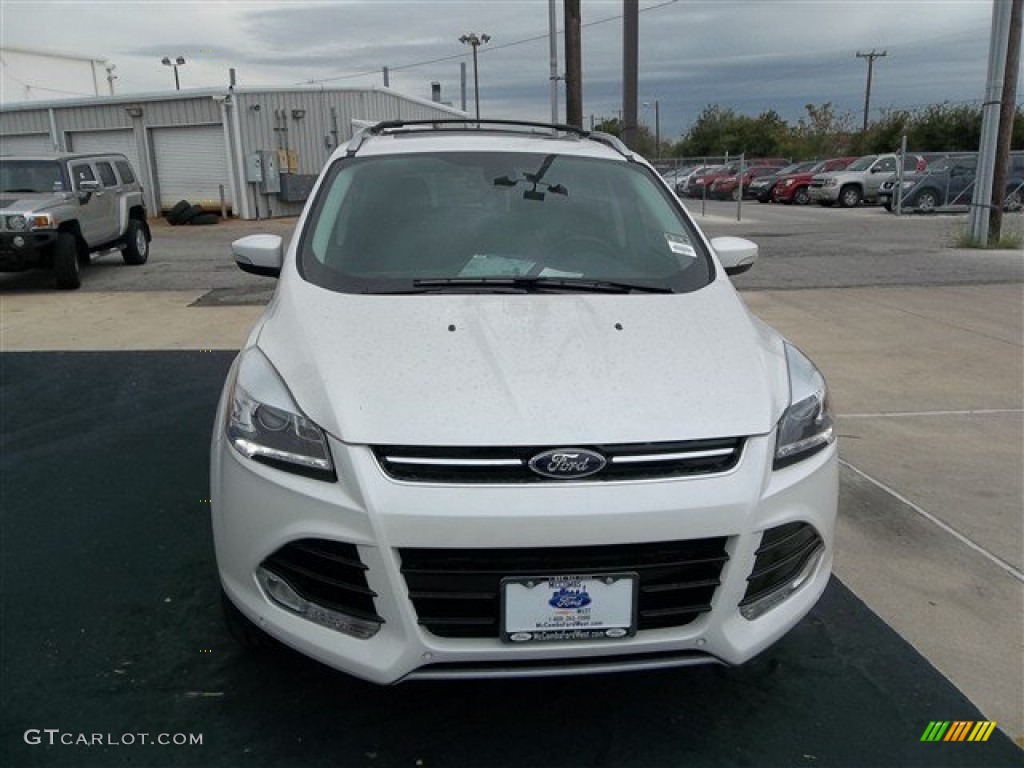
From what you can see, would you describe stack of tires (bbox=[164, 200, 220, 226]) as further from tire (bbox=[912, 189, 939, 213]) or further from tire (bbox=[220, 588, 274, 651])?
tire (bbox=[220, 588, 274, 651])

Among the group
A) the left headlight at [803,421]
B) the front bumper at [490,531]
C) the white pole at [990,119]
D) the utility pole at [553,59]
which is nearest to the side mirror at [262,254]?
the front bumper at [490,531]

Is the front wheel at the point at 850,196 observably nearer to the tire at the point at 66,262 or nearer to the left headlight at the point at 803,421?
the tire at the point at 66,262

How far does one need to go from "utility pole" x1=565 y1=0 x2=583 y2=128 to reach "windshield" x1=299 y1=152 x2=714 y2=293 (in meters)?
13.3

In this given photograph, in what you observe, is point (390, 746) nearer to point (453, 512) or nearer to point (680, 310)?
point (453, 512)

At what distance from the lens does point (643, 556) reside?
2227 millimetres

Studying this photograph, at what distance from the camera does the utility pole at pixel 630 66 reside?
14805 mm

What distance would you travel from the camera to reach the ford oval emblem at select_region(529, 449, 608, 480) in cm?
223

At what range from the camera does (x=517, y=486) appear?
86.5 inches

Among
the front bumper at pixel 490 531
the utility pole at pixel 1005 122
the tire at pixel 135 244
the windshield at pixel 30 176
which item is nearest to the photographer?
the front bumper at pixel 490 531

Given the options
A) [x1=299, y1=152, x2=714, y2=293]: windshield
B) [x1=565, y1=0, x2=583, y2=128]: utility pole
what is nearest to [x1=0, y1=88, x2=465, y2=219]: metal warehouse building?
[x1=565, y1=0, x2=583, y2=128]: utility pole

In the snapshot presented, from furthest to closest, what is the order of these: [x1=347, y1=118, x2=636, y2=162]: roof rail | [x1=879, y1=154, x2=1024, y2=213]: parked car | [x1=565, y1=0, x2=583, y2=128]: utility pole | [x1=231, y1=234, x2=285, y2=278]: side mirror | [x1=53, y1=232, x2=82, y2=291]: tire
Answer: [x1=879, y1=154, x2=1024, y2=213]: parked car → [x1=565, y1=0, x2=583, y2=128]: utility pole → [x1=53, y1=232, x2=82, y2=291]: tire → [x1=347, y1=118, x2=636, y2=162]: roof rail → [x1=231, y1=234, x2=285, y2=278]: side mirror

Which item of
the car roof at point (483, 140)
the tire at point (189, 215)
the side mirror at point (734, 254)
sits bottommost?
the tire at point (189, 215)

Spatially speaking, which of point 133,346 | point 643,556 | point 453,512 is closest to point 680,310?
point 643,556

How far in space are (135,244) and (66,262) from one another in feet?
10.1
